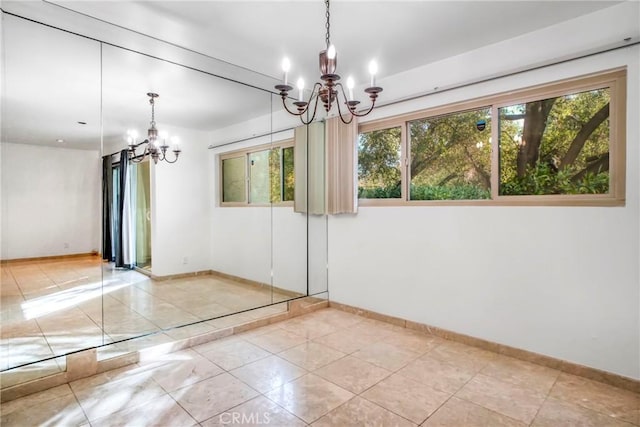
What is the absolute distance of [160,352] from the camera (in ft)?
8.84

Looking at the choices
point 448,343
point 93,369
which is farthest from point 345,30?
point 93,369

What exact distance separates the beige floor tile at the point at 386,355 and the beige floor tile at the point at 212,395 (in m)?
0.97

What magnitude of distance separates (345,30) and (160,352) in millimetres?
2875

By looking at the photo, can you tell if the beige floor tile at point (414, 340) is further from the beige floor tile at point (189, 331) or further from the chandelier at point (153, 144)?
the chandelier at point (153, 144)

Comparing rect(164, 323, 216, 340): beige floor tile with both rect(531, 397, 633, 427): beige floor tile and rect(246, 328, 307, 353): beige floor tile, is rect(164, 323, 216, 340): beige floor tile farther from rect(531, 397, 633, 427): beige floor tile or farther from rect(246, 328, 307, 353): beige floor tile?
rect(531, 397, 633, 427): beige floor tile

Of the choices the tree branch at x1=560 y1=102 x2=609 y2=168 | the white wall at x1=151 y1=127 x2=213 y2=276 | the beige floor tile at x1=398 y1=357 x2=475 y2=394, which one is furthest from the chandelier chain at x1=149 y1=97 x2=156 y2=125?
the tree branch at x1=560 y1=102 x2=609 y2=168

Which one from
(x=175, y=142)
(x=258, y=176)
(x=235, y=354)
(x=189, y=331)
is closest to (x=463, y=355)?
(x=235, y=354)

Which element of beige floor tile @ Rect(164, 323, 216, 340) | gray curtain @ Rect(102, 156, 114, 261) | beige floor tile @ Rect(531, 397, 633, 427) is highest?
gray curtain @ Rect(102, 156, 114, 261)

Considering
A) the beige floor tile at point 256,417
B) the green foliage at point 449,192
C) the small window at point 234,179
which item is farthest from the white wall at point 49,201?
the green foliage at point 449,192

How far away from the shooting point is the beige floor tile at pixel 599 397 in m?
1.98

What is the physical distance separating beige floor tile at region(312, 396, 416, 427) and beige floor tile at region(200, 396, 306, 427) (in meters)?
0.16

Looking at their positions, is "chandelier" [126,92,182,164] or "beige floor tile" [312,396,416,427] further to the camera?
"chandelier" [126,92,182,164]

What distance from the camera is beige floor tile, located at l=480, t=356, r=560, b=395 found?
7.50 ft

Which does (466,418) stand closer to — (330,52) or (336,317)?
(336,317)
